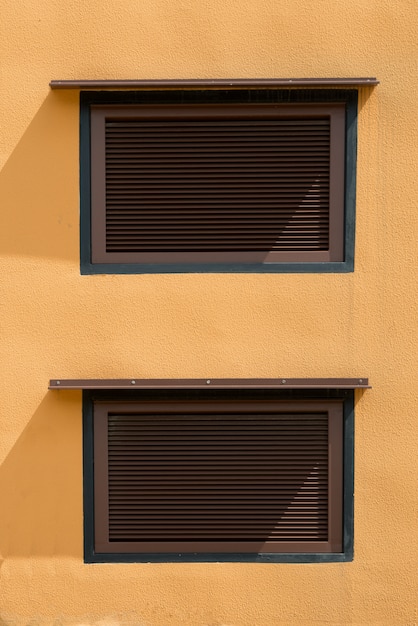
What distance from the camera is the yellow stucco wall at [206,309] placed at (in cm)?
412

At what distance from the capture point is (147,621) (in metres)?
Answer: 4.22

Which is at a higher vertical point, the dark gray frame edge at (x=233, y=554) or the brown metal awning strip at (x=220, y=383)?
the brown metal awning strip at (x=220, y=383)

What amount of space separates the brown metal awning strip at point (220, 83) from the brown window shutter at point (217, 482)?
214cm

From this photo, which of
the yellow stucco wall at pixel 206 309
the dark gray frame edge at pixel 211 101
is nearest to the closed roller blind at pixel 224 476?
the yellow stucco wall at pixel 206 309

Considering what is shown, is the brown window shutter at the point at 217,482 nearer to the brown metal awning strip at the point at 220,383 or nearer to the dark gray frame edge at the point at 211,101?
the brown metal awning strip at the point at 220,383

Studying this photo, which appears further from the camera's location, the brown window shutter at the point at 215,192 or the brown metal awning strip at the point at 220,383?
the brown window shutter at the point at 215,192

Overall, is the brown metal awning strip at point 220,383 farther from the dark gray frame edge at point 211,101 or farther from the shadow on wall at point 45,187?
the shadow on wall at point 45,187

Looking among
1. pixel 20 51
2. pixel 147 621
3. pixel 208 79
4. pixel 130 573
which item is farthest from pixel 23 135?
pixel 147 621

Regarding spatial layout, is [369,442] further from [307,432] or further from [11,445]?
[11,445]

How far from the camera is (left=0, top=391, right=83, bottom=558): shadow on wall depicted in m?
4.17

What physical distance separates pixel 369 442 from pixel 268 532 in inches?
35.8

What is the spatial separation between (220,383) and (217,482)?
709 millimetres

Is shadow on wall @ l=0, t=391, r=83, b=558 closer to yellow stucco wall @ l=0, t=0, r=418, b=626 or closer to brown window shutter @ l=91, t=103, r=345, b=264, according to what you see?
yellow stucco wall @ l=0, t=0, r=418, b=626

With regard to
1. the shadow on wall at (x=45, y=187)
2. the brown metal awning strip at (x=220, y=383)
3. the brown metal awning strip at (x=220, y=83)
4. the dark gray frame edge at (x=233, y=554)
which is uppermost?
the brown metal awning strip at (x=220, y=83)
